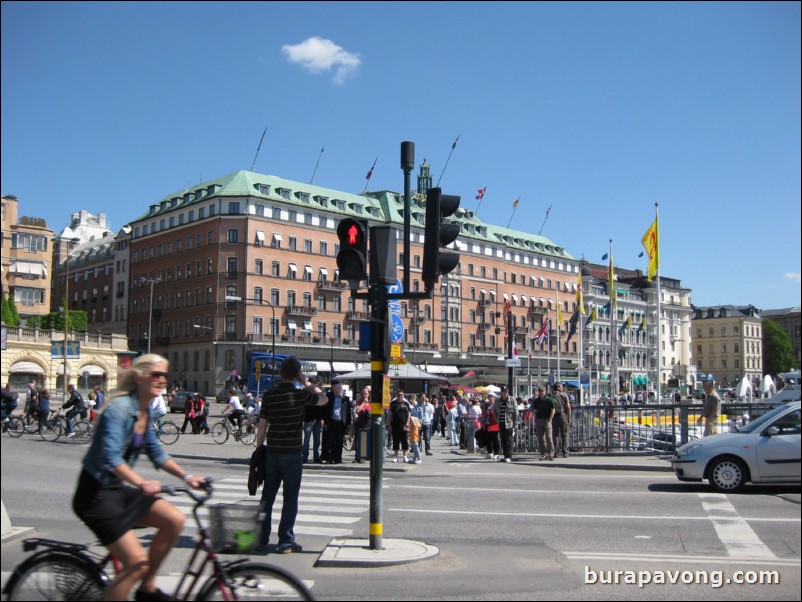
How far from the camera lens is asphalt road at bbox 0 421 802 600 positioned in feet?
23.2

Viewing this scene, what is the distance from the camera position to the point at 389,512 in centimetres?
1244

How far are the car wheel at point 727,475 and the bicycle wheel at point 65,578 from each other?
37.3 ft

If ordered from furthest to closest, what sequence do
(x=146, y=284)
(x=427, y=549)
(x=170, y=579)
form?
(x=146, y=284), (x=427, y=549), (x=170, y=579)

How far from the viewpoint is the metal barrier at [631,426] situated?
21703 mm

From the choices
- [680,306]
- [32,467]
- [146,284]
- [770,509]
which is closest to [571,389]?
[146,284]

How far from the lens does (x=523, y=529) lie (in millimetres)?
10750

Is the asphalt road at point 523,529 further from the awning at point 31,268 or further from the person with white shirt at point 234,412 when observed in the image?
the awning at point 31,268

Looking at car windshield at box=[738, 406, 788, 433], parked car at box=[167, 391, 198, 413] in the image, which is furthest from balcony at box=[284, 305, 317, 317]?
car windshield at box=[738, 406, 788, 433]

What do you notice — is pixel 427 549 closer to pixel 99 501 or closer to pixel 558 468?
pixel 99 501

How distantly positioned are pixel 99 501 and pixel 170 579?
3.35 feet

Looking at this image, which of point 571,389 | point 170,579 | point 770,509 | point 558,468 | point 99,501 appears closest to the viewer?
point 99,501

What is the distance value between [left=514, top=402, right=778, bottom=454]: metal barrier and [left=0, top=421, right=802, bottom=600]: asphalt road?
428 centimetres

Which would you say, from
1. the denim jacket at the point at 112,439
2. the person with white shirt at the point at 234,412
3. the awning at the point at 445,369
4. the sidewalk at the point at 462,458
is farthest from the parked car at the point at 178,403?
the denim jacket at the point at 112,439

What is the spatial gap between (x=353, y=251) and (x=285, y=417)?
6.49ft
